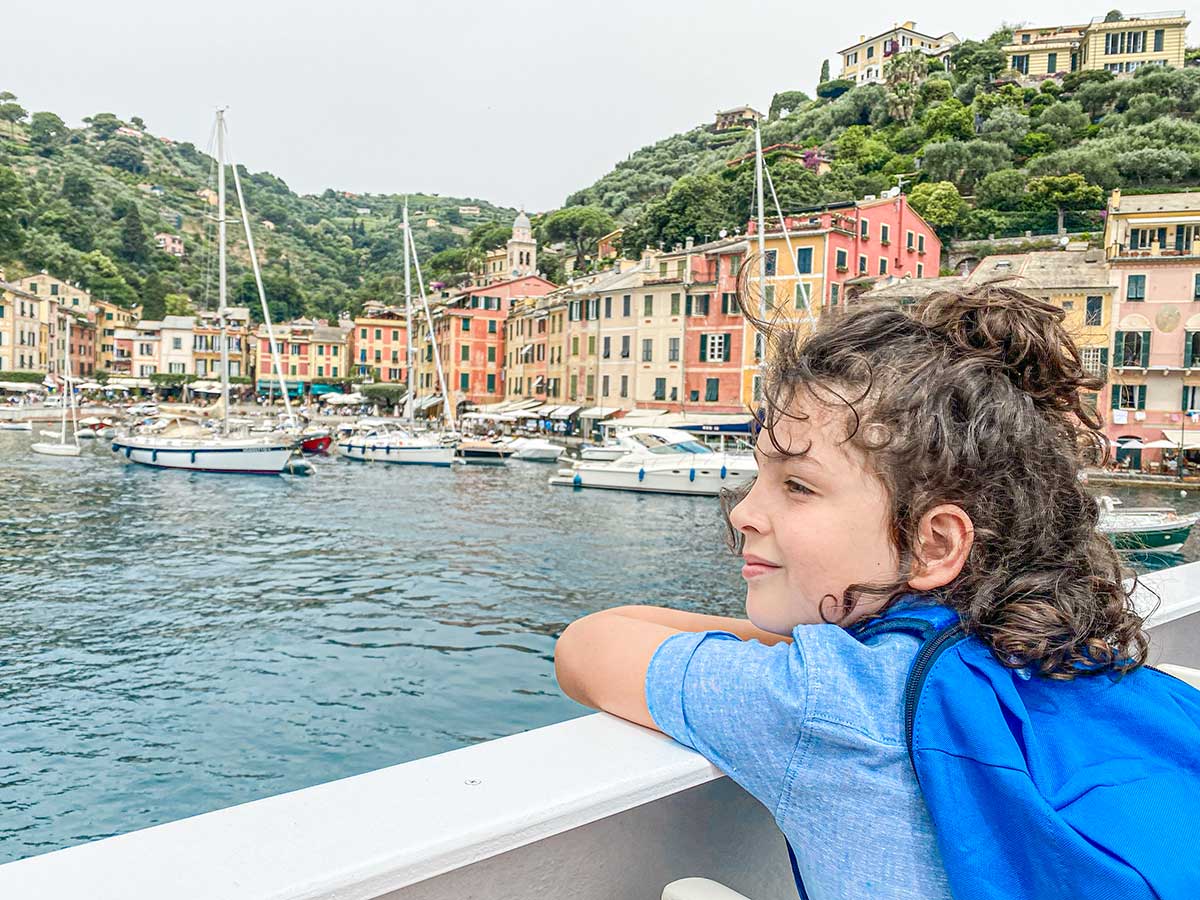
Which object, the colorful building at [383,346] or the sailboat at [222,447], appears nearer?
the sailboat at [222,447]

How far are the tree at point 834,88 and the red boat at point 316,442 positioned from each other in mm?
77163

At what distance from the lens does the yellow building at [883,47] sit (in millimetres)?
93125

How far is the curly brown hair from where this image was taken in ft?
3.06

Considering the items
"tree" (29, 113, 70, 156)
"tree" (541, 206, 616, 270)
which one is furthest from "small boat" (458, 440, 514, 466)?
"tree" (29, 113, 70, 156)

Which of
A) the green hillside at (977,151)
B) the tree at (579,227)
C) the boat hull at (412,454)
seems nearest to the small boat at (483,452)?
the boat hull at (412,454)

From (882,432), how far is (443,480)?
27.7 metres

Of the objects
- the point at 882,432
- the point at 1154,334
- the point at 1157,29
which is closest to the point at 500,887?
the point at 882,432

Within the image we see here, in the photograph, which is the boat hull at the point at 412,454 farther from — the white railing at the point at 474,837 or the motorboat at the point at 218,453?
the white railing at the point at 474,837

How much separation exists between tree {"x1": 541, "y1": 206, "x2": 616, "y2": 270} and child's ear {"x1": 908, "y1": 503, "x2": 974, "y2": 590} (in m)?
70.3

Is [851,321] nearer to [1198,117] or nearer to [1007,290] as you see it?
[1007,290]

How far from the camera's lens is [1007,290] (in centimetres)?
111

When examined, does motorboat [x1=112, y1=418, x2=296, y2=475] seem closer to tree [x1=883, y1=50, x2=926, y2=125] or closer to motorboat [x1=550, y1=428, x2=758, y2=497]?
motorboat [x1=550, y1=428, x2=758, y2=497]

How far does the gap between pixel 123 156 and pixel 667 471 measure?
139 meters

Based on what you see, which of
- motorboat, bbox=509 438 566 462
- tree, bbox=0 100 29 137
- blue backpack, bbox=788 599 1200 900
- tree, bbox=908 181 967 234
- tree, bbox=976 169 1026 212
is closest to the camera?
blue backpack, bbox=788 599 1200 900
